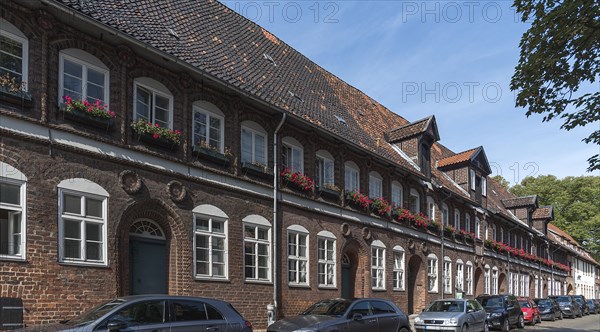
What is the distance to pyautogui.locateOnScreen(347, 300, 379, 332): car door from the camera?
13.2 m

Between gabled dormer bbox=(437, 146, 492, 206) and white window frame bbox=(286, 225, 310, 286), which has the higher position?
gabled dormer bbox=(437, 146, 492, 206)

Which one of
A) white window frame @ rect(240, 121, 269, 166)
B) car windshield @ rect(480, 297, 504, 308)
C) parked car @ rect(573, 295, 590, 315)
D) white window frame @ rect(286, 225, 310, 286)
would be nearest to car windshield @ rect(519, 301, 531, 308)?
car windshield @ rect(480, 297, 504, 308)

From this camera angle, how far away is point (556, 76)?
13.3 metres

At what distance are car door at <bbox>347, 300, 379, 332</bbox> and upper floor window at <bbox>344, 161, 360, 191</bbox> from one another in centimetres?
824

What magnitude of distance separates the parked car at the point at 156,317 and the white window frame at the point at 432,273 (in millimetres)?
19101

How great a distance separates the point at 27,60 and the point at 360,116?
1810 cm

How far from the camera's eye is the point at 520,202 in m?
47.2

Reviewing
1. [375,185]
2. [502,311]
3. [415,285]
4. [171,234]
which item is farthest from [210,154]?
[415,285]

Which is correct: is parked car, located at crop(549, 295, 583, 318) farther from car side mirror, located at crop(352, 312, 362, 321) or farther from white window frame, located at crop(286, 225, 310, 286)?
car side mirror, located at crop(352, 312, 362, 321)

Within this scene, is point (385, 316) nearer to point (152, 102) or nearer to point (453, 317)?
point (453, 317)

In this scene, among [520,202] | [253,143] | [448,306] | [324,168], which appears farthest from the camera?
[520,202]

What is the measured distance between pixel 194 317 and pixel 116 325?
5.16ft

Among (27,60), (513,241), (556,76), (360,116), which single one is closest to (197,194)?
(27,60)

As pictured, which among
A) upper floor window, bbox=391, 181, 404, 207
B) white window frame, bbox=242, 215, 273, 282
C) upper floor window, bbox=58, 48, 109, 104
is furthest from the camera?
upper floor window, bbox=391, 181, 404, 207
